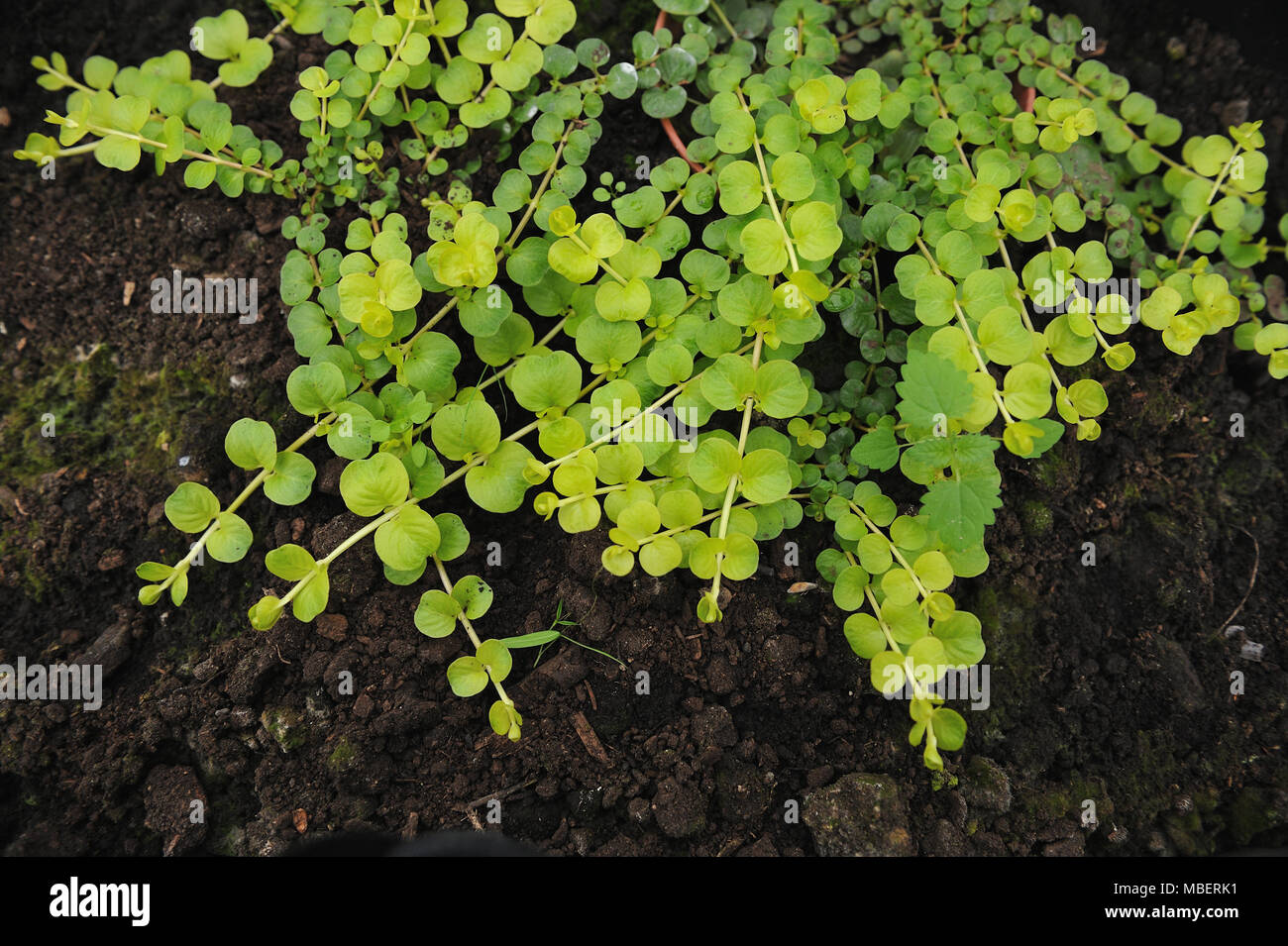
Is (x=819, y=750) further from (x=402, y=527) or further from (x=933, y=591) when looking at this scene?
(x=402, y=527)

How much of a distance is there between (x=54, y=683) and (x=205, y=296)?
109 centimetres

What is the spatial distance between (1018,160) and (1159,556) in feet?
3.77

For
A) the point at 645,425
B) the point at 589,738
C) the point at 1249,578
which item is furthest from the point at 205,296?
the point at 1249,578

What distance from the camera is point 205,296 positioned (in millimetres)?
2273

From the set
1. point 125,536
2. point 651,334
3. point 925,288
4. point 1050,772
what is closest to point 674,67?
point 651,334

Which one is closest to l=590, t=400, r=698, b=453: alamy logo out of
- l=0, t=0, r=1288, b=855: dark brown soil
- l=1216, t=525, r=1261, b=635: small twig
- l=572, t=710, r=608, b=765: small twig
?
l=0, t=0, r=1288, b=855: dark brown soil

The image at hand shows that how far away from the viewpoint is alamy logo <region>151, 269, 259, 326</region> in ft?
7.35

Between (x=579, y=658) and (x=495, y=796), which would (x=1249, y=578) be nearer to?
(x=579, y=658)

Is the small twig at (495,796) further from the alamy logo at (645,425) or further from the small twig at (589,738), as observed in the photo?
the alamy logo at (645,425)

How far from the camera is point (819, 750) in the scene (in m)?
1.93
